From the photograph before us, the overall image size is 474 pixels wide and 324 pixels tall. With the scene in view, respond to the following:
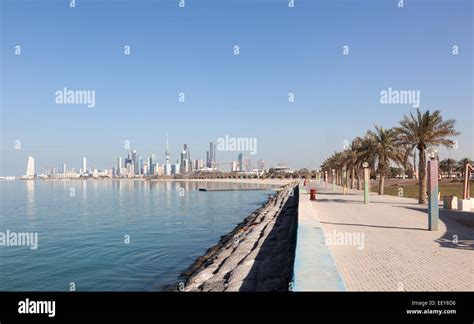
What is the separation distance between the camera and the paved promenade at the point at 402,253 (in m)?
6.94

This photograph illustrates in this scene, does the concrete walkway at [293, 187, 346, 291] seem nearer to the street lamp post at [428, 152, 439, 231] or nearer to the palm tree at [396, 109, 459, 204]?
the street lamp post at [428, 152, 439, 231]

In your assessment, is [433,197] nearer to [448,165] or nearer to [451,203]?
[451,203]

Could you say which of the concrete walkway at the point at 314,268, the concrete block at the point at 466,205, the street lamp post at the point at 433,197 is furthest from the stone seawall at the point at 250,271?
the concrete block at the point at 466,205

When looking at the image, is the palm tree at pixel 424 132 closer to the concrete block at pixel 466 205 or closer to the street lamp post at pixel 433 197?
the concrete block at pixel 466 205

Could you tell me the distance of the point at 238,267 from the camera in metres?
11.1

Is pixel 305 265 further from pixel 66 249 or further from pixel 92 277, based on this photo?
pixel 66 249

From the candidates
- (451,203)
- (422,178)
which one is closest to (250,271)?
(451,203)

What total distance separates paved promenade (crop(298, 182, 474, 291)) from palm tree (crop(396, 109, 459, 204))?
878 cm

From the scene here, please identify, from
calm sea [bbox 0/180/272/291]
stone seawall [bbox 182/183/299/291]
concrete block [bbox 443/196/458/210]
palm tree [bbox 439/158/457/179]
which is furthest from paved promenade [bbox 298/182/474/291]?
A: palm tree [bbox 439/158/457/179]

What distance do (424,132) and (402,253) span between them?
54.3ft

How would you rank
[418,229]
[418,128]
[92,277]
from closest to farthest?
[418,229] → [92,277] → [418,128]
